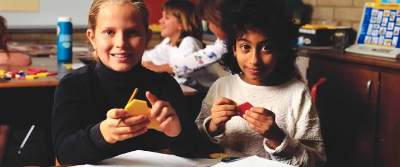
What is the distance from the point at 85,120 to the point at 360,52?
76.3 inches

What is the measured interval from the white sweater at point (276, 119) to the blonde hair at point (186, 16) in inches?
68.0

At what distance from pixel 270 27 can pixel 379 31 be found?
61.1 inches

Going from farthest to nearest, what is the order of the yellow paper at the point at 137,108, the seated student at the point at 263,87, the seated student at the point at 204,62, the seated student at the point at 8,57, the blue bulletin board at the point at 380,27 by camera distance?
the seated student at the point at 204,62 < the blue bulletin board at the point at 380,27 < the seated student at the point at 8,57 < the seated student at the point at 263,87 < the yellow paper at the point at 137,108

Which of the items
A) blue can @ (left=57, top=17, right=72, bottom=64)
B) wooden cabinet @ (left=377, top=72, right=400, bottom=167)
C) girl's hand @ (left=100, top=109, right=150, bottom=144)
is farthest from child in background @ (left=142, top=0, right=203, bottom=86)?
girl's hand @ (left=100, top=109, right=150, bottom=144)

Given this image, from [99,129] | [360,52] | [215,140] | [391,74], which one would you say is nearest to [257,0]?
[215,140]

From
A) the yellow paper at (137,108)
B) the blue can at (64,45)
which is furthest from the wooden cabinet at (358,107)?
the yellow paper at (137,108)

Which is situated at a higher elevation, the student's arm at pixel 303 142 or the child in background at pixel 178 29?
the child in background at pixel 178 29

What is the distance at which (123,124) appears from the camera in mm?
1193

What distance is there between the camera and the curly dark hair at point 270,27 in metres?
1.74

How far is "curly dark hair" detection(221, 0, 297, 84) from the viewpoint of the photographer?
1737mm

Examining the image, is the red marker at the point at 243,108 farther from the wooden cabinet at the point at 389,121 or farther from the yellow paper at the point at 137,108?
the wooden cabinet at the point at 389,121

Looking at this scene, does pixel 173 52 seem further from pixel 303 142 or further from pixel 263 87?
pixel 303 142

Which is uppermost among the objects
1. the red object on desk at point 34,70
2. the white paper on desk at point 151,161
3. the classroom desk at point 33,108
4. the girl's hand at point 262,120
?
the girl's hand at point 262,120

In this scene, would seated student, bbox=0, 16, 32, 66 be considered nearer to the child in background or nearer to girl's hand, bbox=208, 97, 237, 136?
the child in background
